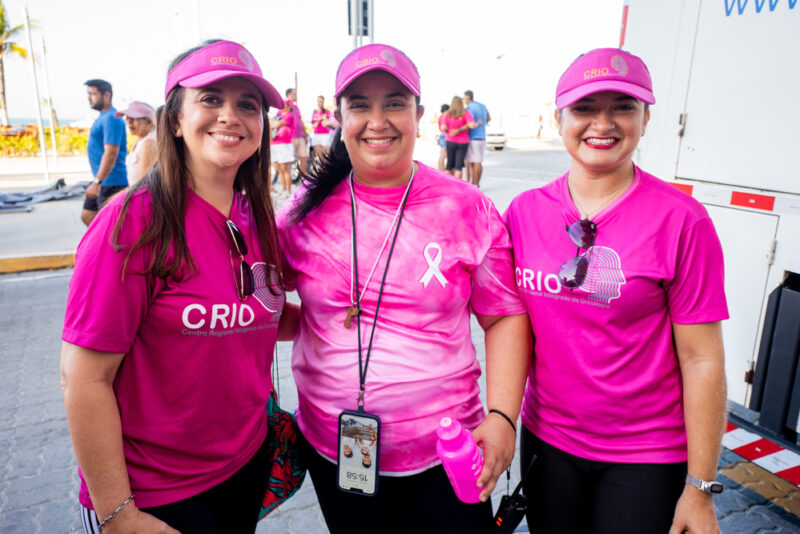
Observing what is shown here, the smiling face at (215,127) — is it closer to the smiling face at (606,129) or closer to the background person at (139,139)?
the smiling face at (606,129)

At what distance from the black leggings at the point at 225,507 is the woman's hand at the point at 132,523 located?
61 millimetres

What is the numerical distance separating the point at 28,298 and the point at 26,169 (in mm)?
13666

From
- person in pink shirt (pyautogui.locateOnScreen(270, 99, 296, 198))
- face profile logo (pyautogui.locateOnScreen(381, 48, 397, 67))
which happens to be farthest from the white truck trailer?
person in pink shirt (pyautogui.locateOnScreen(270, 99, 296, 198))

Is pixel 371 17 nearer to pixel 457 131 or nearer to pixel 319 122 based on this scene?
pixel 457 131

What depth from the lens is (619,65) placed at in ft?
5.55


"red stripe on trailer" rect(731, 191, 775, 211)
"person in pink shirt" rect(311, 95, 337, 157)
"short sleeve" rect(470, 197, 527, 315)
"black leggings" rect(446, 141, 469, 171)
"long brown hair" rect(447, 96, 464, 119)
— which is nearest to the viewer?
"short sleeve" rect(470, 197, 527, 315)

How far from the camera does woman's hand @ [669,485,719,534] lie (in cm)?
159

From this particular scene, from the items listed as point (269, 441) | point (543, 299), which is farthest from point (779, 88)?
point (269, 441)

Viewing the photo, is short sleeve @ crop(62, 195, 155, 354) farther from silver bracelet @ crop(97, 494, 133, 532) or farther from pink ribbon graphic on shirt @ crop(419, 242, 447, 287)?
pink ribbon graphic on shirt @ crop(419, 242, 447, 287)

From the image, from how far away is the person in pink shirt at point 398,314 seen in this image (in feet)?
5.69

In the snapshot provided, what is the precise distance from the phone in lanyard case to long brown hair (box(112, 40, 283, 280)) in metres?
0.56

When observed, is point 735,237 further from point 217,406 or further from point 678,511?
point 217,406

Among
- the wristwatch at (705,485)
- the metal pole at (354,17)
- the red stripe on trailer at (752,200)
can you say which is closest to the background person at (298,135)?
the metal pole at (354,17)

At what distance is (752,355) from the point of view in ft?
10.3
